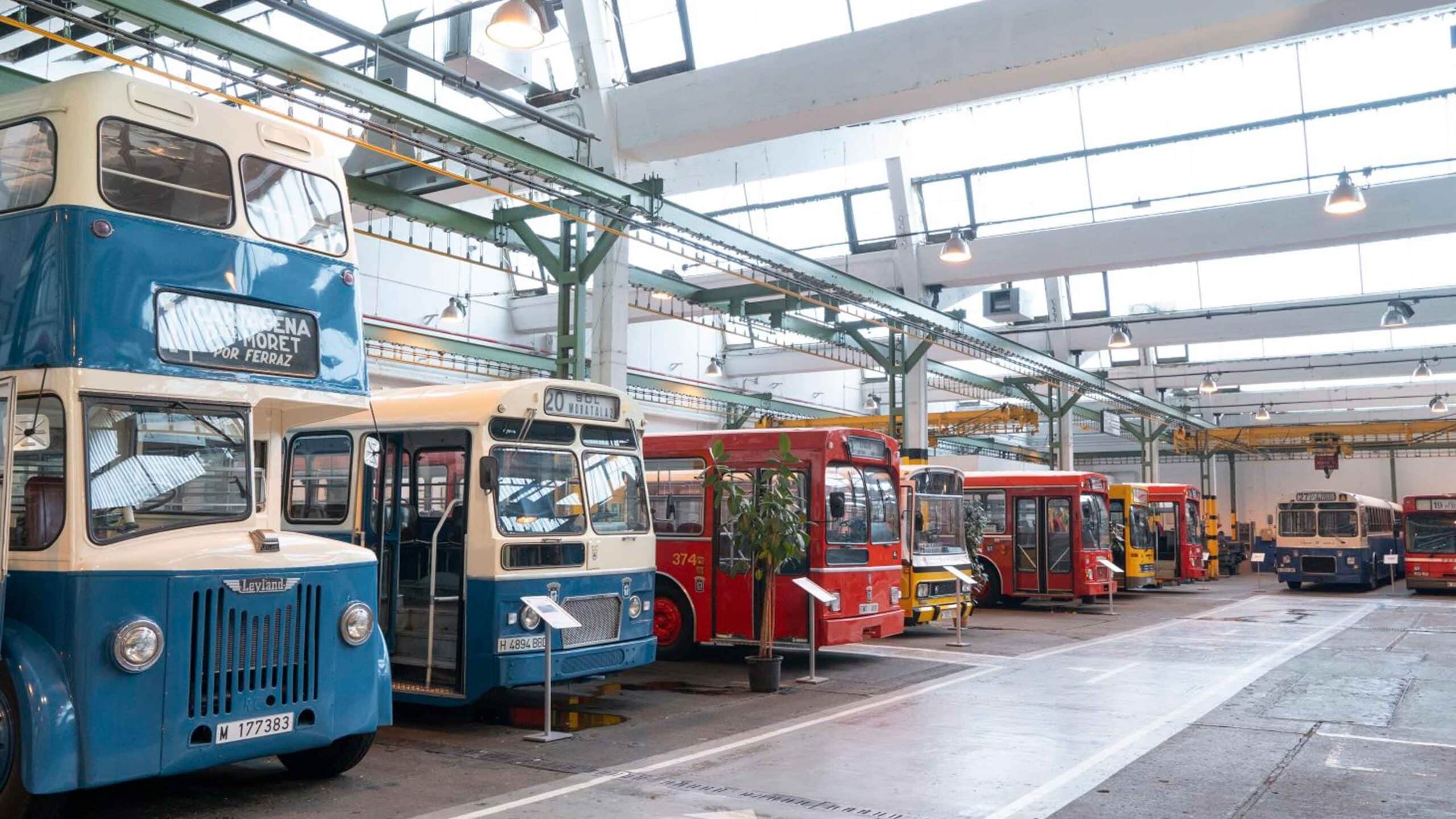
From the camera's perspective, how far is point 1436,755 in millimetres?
8625

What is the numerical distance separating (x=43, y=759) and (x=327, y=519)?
179 inches

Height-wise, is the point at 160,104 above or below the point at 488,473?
above

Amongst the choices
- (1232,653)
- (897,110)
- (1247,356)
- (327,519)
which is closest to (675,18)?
(897,110)

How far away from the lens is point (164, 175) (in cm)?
677

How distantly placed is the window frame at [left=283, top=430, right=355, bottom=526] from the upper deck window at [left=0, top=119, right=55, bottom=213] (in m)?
3.96

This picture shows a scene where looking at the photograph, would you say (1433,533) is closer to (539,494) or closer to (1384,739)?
(1384,739)

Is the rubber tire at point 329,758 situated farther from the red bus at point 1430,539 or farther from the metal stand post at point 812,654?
the red bus at point 1430,539

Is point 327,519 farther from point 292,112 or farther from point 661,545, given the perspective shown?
point 661,545

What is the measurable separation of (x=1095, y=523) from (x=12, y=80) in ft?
63.2

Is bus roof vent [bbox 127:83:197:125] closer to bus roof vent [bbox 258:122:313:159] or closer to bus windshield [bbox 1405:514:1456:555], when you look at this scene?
bus roof vent [bbox 258:122:313:159]

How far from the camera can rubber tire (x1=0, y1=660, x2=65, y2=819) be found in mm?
5930

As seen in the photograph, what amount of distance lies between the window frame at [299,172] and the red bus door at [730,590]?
6326 millimetres

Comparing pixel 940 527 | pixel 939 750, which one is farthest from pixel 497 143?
pixel 940 527

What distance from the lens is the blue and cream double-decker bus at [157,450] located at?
6.15 m
